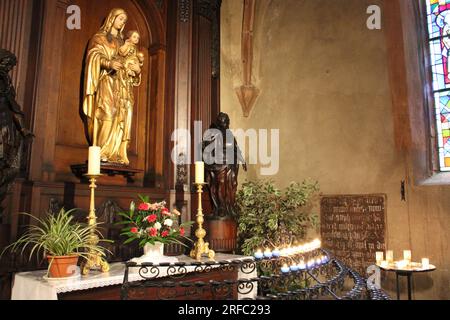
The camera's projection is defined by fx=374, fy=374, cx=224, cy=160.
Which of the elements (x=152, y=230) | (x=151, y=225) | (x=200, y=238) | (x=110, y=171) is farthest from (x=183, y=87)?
(x=152, y=230)

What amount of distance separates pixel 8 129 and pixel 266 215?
3584 mm

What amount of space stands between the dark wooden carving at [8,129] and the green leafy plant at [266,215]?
323 centimetres

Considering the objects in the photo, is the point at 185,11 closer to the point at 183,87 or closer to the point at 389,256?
the point at 183,87

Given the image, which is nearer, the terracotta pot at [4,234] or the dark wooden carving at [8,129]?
the dark wooden carving at [8,129]

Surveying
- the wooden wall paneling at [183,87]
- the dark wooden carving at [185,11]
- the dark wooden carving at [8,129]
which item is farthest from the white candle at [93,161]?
the dark wooden carving at [185,11]

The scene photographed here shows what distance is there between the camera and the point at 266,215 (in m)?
5.63

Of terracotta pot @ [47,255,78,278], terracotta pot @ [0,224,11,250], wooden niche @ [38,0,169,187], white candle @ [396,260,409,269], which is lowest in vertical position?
white candle @ [396,260,409,269]

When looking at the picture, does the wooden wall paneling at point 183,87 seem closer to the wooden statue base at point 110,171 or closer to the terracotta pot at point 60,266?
the wooden statue base at point 110,171

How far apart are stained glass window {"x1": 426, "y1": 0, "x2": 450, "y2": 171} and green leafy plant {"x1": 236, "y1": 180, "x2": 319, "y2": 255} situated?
201 cm

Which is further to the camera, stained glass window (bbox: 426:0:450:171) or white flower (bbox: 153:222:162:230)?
stained glass window (bbox: 426:0:450:171)

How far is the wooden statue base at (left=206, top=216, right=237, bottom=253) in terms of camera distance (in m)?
5.09

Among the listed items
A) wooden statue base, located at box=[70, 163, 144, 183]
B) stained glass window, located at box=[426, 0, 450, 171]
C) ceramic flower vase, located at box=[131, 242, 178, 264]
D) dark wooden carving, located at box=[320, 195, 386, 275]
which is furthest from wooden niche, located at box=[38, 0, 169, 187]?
stained glass window, located at box=[426, 0, 450, 171]

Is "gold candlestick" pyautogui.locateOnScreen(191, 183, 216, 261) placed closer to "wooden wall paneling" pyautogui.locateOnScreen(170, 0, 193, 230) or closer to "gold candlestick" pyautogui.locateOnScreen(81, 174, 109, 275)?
"wooden wall paneling" pyautogui.locateOnScreen(170, 0, 193, 230)

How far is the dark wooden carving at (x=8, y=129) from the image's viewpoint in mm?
3410
